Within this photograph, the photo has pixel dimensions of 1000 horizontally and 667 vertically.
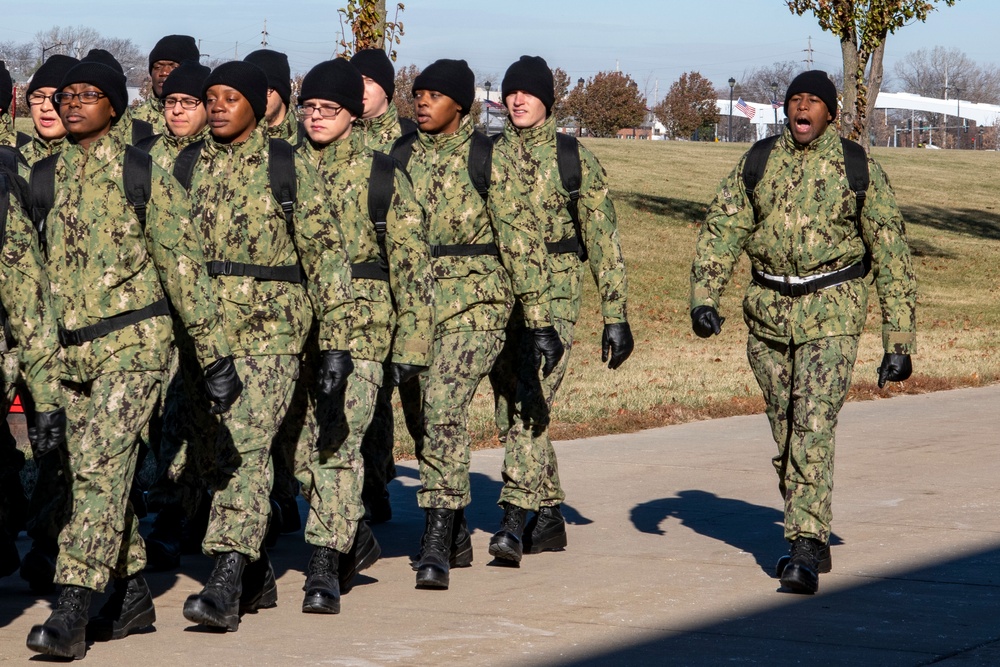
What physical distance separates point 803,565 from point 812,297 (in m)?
1.21

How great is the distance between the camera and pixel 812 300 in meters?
7.30

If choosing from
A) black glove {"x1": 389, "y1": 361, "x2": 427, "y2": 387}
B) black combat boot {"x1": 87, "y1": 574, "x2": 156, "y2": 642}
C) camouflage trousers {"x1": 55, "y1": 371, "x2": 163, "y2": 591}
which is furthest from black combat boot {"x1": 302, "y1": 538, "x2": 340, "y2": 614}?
camouflage trousers {"x1": 55, "y1": 371, "x2": 163, "y2": 591}

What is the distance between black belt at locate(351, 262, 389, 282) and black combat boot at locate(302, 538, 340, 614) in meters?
1.21

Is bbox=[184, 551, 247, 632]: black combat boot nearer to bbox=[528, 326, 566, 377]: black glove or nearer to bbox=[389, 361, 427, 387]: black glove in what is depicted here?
bbox=[389, 361, 427, 387]: black glove

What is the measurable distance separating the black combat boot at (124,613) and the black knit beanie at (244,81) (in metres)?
1.95

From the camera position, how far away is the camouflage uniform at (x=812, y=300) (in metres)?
7.23

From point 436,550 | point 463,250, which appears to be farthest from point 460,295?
point 436,550

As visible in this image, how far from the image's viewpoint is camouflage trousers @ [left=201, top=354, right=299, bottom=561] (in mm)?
6402

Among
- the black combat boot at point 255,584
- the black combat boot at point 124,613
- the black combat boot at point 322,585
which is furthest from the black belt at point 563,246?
the black combat boot at point 124,613

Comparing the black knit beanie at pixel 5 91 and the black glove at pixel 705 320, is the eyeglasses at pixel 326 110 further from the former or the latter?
the black knit beanie at pixel 5 91

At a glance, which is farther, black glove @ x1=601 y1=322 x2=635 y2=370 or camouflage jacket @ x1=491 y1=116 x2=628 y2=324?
camouflage jacket @ x1=491 y1=116 x2=628 y2=324

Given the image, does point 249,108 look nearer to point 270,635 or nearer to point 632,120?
point 270,635

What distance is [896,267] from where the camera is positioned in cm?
737

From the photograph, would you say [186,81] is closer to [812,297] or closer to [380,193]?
[380,193]
